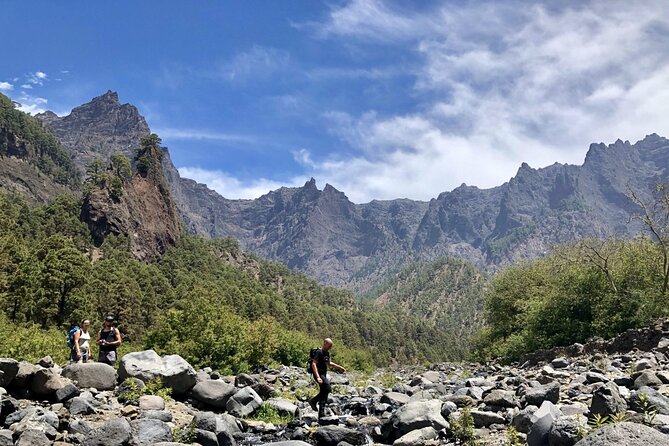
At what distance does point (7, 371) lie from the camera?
1408 centimetres

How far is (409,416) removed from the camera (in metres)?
12.7

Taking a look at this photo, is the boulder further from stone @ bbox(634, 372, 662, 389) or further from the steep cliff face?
the steep cliff face

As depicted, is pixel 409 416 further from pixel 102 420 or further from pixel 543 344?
pixel 543 344

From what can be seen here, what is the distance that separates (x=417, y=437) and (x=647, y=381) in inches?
283

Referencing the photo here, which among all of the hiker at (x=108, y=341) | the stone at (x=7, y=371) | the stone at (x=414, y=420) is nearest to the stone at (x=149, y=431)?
the stone at (x=7, y=371)

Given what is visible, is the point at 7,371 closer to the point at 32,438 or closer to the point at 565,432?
the point at 32,438

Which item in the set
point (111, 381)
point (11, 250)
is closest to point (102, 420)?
point (111, 381)

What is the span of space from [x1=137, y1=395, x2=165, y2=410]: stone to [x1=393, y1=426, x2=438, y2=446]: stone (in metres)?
7.62

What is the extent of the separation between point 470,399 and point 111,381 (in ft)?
39.7

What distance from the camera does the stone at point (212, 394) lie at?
55.0 ft

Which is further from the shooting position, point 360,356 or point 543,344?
point 360,356

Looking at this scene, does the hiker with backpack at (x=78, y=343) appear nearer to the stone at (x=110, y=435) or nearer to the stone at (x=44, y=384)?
the stone at (x=44, y=384)

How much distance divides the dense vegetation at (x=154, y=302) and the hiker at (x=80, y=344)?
5.90 meters

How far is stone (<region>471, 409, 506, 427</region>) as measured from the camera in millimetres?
12180
